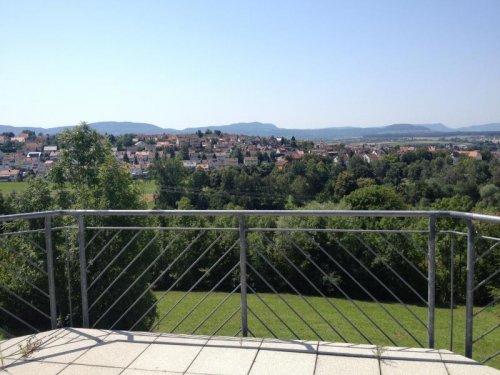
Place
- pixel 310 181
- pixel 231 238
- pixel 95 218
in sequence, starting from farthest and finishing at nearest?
pixel 310 181
pixel 231 238
pixel 95 218

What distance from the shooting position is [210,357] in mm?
3127

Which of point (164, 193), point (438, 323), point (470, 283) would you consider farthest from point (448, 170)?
point (470, 283)

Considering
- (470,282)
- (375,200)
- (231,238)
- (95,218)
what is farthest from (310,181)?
(470,282)

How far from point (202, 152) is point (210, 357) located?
90.7 metres

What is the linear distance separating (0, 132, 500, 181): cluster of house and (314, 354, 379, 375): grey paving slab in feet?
154

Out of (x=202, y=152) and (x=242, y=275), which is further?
(x=202, y=152)

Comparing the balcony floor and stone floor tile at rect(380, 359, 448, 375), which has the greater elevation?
stone floor tile at rect(380, 359, 448, 375)

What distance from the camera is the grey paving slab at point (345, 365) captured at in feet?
9.35

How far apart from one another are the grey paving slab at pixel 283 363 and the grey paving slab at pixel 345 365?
0.06 m

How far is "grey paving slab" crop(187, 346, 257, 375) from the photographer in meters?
2.93

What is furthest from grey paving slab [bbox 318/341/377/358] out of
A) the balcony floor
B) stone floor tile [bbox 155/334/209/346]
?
stone floor tile [bbox 155/334/209/346]

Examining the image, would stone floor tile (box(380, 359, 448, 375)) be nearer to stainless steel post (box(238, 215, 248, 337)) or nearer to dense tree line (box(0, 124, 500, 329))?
dense tree line (box(0, 124, 500, 329))

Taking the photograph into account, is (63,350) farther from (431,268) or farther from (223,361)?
(431,268)

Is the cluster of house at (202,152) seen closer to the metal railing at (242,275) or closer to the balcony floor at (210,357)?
the metal railing at (242,275)
